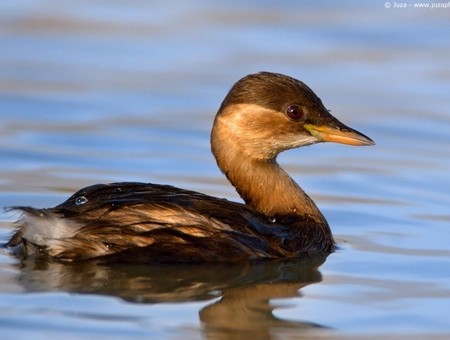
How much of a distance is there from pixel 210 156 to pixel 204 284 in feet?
11.6

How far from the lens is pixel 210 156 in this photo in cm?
1314

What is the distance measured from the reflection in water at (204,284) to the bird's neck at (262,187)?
73 cm

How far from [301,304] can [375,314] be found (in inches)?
20.0

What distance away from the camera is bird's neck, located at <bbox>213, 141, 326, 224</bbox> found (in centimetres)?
1094

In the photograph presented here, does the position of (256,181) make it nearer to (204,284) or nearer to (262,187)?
(262,187)

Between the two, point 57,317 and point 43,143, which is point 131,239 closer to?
point 57,317

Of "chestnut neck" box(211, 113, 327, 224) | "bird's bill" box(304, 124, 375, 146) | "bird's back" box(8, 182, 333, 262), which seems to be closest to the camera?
"bird's back" box(8, 182, 333, 262)

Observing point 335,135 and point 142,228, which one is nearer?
point 142,228

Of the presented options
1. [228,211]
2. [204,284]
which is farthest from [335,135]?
[204,284]

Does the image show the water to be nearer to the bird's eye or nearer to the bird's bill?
the bird's bill


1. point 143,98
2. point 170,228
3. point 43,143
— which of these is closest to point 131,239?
point 170,228

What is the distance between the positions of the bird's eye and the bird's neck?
39 centimetres

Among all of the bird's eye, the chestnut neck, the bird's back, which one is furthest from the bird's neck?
the bird's back

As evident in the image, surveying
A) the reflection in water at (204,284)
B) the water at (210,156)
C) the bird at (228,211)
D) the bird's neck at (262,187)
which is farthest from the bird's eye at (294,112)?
the reflection in water at (204,284)
